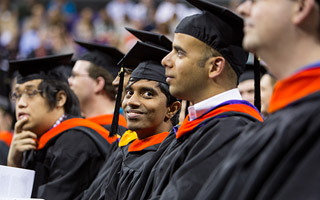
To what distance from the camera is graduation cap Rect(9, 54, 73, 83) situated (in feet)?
15.0

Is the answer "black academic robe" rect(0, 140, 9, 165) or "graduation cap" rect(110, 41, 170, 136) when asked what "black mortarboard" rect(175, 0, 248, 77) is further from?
"black academic robe" rect(0, 140, 9, 165)

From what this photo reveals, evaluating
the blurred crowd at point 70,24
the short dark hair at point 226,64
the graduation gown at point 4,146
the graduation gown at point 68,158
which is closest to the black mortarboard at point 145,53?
the short dark hair at point 226,64

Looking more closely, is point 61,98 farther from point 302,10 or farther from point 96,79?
point 302,10

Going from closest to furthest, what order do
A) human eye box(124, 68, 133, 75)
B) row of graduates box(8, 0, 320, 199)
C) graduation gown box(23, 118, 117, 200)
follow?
row of graduates box(8, 0, 320, 199), human eye box(124, 68, 133, 75), graduation gown box(23, 118, 117, 200)

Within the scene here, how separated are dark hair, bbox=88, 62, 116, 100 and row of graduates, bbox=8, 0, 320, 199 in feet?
0.24

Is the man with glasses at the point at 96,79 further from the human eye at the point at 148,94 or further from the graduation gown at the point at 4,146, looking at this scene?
the human eye at the point at 148,94

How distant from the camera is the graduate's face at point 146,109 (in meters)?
3.30

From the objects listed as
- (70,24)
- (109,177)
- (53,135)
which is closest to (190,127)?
(109,177)

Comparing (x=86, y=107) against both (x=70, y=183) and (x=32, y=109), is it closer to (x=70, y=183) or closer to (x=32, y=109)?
(x=32, y=109)

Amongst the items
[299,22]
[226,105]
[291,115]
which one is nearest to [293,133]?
[291,115]

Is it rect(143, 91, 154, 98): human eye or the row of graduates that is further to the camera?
rect(143, 91, 154, 98): human eye

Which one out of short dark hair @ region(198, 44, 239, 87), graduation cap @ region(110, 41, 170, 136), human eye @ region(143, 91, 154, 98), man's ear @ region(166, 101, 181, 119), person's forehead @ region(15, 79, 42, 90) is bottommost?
person's forehead @ region(15, 79, 42, 90)

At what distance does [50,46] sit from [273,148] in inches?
418

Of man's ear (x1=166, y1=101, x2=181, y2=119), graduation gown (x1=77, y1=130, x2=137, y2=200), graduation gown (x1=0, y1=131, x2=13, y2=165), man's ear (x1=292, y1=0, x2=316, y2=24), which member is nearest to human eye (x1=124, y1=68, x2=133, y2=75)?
graduation gown (x1=77, y1=130, x2=137, y2=200)
